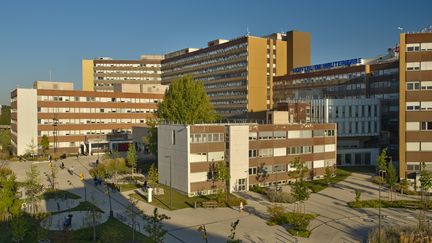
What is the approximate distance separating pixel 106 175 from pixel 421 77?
171 feet

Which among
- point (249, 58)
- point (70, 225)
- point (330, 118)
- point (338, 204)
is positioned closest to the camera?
point (70, 225)

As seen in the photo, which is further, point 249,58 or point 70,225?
point 249,58

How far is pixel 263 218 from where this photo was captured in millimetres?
42094

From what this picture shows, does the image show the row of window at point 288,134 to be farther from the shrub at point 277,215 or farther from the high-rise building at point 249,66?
the high-rise building at point 249,66

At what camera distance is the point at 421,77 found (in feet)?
201

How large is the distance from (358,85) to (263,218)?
70516 mm

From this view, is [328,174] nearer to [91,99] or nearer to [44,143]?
[44,143]

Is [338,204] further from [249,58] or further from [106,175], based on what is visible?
[249,58]

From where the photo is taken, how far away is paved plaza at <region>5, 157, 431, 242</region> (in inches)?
1420

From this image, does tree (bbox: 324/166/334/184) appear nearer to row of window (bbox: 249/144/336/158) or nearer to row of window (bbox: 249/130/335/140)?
row of window (bbox: 249/144/336/158)

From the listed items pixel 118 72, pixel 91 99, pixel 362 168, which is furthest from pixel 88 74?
pixel 362 168

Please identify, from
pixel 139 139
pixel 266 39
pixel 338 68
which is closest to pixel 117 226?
pixel 139 139

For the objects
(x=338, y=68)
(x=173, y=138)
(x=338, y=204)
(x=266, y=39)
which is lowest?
(x=338, y=204)

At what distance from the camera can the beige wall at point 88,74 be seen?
171 m
